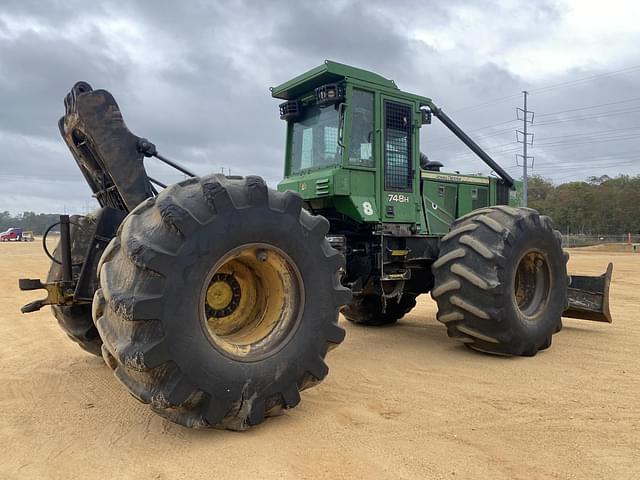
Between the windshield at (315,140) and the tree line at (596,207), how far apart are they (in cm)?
5568

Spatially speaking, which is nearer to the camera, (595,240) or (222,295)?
(222,295)

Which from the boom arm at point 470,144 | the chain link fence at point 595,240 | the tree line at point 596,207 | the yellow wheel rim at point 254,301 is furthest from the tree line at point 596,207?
the yellow wheel rim at point 254,301

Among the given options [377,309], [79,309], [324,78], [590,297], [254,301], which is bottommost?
[377,309]

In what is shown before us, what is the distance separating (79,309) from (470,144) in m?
5.26

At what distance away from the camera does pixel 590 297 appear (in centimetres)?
757

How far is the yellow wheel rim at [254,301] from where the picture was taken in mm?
3744

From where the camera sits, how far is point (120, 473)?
3.06 metres

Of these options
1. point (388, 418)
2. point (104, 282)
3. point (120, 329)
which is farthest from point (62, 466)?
point (388, 418)

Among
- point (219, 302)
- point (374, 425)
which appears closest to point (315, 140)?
point (219, 302)

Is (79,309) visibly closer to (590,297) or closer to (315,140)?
(315,140)

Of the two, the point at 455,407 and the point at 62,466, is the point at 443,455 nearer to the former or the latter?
the point at 455,407

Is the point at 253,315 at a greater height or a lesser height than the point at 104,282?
lesser

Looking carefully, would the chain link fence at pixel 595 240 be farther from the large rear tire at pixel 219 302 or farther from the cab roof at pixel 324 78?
the large rear tire at pixel 219 302

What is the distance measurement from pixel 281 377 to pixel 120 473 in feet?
3.69
